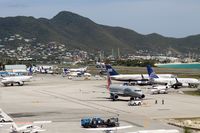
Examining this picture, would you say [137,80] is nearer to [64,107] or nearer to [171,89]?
[171,89]

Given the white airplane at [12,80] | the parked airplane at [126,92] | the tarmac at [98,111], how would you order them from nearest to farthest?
the tarmac at [98,111] → the parked airplane at [126,92] → the white airplane at [12,80]

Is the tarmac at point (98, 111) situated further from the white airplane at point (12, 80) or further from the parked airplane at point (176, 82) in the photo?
the white airplane at point (12, 80)

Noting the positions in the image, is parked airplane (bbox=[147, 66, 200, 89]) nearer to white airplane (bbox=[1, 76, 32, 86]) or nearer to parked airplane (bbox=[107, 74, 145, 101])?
parked airplane (bbox=[107, 74, 145, 101])

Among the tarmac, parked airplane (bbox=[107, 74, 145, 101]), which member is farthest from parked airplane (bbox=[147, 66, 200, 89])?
parked airplane (bbox=[107, 74, 145, 101])

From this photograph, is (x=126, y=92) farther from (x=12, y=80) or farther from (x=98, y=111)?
(x=12, y=80)

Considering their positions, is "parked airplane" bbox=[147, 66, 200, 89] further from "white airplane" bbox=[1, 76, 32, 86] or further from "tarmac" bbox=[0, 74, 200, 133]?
"white airplane" bbox=[1, 76, 32, 86]

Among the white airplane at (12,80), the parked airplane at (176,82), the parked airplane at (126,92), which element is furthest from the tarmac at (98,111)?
the white airplane at (12,80)

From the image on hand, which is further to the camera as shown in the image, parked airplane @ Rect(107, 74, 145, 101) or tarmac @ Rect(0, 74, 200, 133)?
parked airplane @ Rect(107, 74, 145, 101)

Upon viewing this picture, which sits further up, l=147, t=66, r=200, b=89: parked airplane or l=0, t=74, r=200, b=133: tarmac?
l=147, t=66, r=200, b=89: parked airplane

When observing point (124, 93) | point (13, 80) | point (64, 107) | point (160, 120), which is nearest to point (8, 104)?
point (64, 107)

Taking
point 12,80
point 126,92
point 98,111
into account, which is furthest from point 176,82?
point 12,80

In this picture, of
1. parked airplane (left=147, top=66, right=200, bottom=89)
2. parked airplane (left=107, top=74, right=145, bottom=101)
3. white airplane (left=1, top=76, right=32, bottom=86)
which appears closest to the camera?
parked airplane (left=107, top=74, right=145, bottom=101)

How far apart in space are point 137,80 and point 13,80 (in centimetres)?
4408

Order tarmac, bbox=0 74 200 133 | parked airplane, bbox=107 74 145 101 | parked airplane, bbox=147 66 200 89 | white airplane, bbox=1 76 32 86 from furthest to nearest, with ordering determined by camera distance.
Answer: white airplane, bbox=1 76 32 86
parked airplane, bbox=147 66 200 89
parked airplane, bbox=107 74 145 101
tarmac, bbox=0 74 200 133
